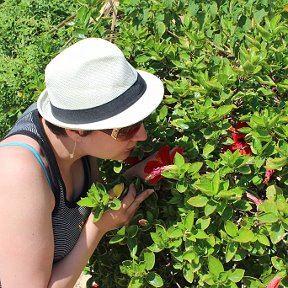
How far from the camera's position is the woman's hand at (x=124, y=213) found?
6.59ft

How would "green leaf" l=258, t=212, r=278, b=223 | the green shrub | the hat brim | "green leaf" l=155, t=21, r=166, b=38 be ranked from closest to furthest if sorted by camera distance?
1. "green leaf" l=258, t=212, r=278, b=223
2. the hat brim
3. "green leaf" l=155, t=21, r=166, b=38
4. the green shrub

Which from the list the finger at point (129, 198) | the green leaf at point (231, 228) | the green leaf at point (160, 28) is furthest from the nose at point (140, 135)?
the green leaf at point (160, 28)

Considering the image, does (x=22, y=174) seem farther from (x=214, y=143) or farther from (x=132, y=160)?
(x=214, y=143)

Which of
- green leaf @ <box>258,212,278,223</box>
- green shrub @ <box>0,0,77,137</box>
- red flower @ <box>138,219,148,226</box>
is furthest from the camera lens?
green shrub @ <box>0,0,77,137</box>

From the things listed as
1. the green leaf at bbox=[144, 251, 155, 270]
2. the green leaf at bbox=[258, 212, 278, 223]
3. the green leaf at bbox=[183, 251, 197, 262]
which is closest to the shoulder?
the green leaf at bbox=[144, 251, 155, 270]

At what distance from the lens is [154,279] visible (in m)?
1.99

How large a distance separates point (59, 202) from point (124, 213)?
24 centimetres

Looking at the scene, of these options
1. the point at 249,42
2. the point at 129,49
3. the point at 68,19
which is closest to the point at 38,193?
the point at 129,49

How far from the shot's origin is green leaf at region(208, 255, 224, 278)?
72.5 inches

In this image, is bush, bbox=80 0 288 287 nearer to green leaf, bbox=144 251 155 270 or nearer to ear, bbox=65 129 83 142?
green leaf, bbox=144 251 155 270

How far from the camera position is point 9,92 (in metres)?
2.62

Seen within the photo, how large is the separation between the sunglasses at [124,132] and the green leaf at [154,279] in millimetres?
461

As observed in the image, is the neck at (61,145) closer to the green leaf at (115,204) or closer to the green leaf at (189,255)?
the green leaf at (115,204)

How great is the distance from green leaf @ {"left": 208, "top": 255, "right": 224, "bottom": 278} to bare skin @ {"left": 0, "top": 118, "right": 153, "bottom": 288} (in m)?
0.32
